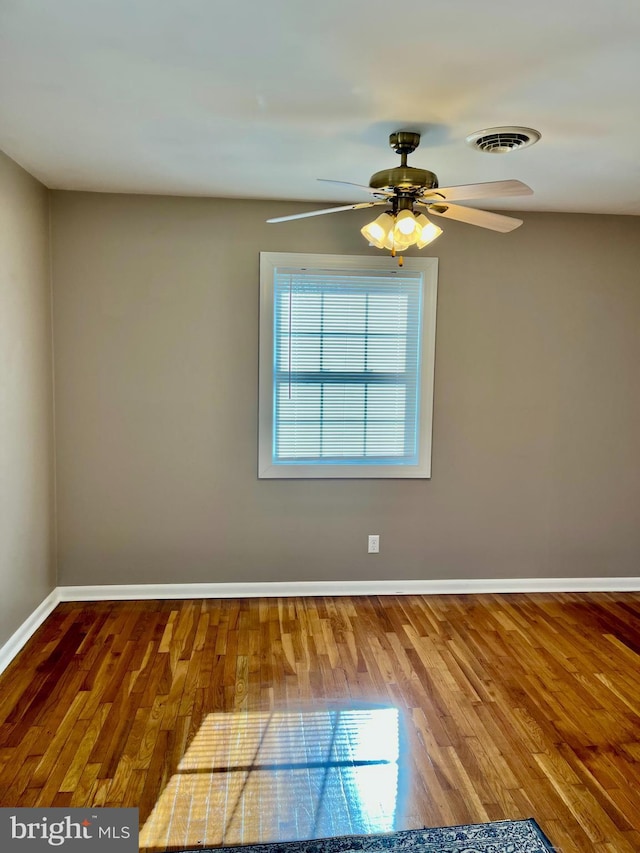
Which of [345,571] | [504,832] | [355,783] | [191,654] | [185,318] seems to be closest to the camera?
[504,832]

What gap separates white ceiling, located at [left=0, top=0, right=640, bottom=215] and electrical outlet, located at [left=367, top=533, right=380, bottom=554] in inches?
84.9

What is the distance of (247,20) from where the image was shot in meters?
1.76

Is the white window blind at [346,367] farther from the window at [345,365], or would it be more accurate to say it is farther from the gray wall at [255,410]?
the gray wall at [255,410]

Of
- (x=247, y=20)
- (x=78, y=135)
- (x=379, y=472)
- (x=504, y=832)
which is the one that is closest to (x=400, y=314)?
(x=379, y=472)

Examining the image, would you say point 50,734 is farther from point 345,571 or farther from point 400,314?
point 400,314

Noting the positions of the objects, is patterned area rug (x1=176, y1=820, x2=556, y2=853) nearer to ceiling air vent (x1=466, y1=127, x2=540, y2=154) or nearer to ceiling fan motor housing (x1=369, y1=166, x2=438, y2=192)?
ceiling fan motor housing (x1=369, y1=166, x2=438, y2=192)

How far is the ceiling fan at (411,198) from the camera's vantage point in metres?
2.39

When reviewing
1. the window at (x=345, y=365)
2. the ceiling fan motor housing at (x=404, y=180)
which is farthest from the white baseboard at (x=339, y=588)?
the ceiling fan motor housing at (x=404, y=180)

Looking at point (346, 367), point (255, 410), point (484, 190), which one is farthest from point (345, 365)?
point (484, 190)

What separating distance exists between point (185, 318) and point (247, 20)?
2.27 meters

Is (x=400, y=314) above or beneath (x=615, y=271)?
→ beneath

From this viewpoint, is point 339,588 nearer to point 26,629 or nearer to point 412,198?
point 26,629

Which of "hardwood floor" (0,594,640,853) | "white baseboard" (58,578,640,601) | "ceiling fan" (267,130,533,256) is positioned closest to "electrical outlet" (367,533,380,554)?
"white baseboard" (58,578,640,601)

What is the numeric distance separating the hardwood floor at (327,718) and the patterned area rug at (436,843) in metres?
0.04
